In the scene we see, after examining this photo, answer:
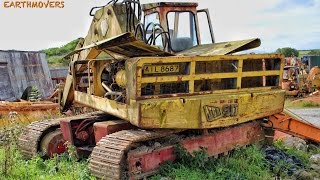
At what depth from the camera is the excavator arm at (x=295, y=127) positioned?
820cm

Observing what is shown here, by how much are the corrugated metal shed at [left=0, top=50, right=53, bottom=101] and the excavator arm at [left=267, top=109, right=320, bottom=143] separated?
13.4 metres

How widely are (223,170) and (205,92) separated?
3.80ft

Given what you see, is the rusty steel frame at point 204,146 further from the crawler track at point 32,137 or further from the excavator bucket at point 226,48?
the crawler track at point 32,137

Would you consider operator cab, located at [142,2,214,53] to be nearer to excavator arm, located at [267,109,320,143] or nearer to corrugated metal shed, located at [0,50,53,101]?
excavator arm, located at [267,109,320,143]

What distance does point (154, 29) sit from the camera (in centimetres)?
775

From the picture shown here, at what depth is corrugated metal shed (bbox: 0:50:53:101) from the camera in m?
19.0

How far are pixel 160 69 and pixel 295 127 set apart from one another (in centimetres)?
326

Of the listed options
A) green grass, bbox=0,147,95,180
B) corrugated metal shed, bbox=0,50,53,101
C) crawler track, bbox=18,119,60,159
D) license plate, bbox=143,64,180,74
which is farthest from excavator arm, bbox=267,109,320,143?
corrugated metal shed, bbox=0,50,53,101

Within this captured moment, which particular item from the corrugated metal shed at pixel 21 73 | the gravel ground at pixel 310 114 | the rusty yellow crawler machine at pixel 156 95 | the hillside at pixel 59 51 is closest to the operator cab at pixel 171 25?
the rusty yellow crawler machine at pixel 156 95

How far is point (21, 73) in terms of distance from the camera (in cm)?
1966

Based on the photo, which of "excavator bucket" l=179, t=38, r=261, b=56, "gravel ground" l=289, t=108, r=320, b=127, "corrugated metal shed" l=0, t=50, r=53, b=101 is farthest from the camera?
"corrugated metal shed" l=0, t=50, r=53, b=101

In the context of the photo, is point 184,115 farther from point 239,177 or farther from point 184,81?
point 239,177

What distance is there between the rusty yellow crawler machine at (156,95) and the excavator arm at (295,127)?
0.02m

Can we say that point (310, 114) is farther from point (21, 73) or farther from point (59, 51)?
point (59, 51)
